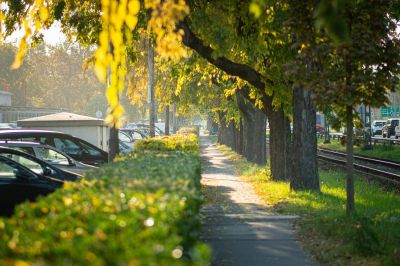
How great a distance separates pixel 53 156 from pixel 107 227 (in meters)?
12.6

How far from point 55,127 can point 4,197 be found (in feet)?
46.4

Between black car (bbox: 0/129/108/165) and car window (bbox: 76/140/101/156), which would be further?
car window (bbox: 76/140/101/156)

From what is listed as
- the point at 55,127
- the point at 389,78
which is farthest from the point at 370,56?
the point at 55,127

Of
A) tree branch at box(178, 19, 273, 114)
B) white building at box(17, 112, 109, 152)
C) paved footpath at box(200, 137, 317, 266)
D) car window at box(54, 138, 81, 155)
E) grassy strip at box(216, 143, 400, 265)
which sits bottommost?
paved footpath at box(200, 137, 317, 266)

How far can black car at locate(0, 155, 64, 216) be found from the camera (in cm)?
1129

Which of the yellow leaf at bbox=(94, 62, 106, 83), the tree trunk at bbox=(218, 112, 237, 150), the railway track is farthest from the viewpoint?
the tree trunk at bbox=(218, 112, 237, 150)

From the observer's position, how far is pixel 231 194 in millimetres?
18328

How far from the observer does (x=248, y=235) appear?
34.5 ft

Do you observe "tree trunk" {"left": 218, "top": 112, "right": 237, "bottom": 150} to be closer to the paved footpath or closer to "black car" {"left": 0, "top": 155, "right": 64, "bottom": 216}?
the paved footpath

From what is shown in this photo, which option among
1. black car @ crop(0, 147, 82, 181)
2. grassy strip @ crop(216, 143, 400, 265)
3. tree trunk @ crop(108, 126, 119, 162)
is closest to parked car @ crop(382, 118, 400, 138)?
tree trunk @ crop(108, 126, 119, 162)

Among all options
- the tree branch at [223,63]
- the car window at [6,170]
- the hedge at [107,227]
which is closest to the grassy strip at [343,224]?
the tree branch at [223,63]

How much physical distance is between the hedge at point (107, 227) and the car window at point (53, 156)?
10.1 m

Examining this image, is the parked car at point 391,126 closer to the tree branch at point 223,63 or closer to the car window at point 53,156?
the tree branch at point 223,63

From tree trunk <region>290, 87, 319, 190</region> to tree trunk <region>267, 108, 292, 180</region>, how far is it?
2.75m
